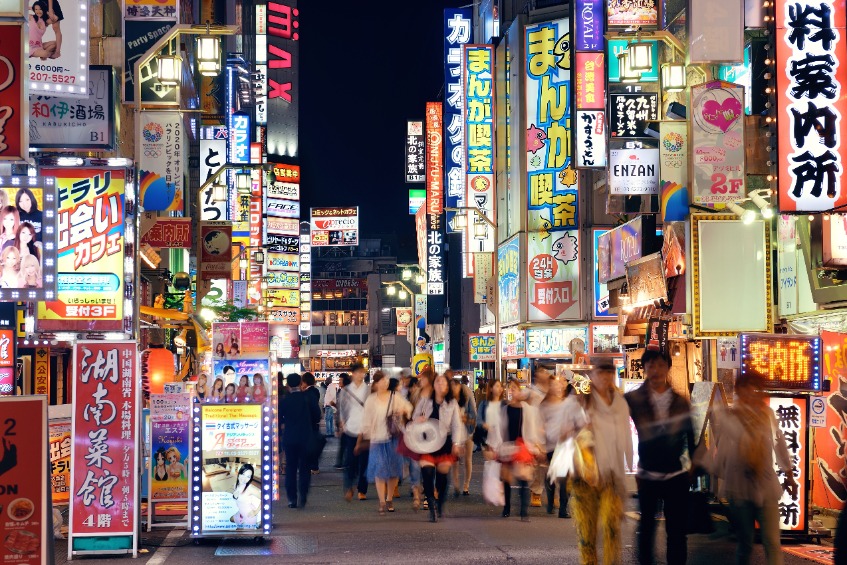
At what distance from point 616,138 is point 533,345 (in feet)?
57.1

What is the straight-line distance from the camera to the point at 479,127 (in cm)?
3922

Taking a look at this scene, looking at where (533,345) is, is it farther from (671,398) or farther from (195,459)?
(671,398)

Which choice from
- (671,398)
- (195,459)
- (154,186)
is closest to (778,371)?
(671,398)

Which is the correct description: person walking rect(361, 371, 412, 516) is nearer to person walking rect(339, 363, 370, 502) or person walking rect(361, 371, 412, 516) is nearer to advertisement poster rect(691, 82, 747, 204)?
person walking rect(339, 363, 370, 502)

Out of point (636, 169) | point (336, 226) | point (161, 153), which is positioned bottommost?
point (636, 169)

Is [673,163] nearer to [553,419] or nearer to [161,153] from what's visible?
[553,419]

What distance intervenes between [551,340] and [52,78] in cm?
2651

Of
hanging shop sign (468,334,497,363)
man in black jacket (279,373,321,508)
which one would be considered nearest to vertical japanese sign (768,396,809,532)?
man in black jacket (279,373,321,508)

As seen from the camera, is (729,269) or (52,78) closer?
(52,78)

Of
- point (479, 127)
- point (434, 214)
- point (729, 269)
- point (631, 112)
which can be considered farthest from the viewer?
point (434, 214)

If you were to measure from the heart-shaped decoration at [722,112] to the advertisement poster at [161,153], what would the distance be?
1117cm

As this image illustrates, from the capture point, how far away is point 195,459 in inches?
464

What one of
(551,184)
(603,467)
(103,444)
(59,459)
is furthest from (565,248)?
(603,467)

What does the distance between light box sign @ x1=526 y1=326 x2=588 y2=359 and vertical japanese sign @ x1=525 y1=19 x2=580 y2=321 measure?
545mm
